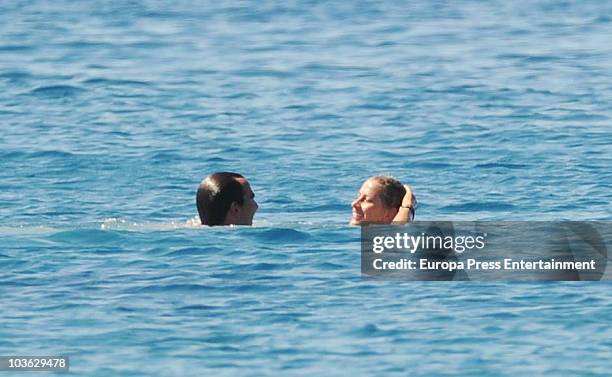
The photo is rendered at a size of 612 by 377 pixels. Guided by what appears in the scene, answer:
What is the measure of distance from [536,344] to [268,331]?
1.59 meters

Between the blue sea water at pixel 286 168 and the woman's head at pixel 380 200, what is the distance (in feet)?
0.79

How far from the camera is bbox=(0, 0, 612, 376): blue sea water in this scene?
29.8 ft

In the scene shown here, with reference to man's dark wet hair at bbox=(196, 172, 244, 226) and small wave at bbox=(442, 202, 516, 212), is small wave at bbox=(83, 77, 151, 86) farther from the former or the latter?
man's dark wet hair at bbox=(196, 172, 244, 226)

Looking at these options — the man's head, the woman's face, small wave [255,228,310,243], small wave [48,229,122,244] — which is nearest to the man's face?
the man's head

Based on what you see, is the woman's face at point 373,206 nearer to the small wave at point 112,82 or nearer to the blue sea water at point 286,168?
the blue sea water at point 286,168

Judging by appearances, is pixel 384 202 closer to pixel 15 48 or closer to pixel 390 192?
pixel 390 192

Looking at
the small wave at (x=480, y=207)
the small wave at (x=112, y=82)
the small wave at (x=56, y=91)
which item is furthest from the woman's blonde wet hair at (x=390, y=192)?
the small wave at (x=112, y=82)

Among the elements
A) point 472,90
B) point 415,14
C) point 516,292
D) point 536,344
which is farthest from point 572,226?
point 415,14

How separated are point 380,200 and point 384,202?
0.11ft

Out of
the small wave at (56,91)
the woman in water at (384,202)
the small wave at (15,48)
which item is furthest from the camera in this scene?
the small wave at (15,48)

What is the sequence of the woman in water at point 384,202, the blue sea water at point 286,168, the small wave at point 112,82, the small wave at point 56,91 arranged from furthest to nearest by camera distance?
the small wave at point 112,82 → the small wave at point 56,91 → the woman in water at point 384,202 → the blue sea water at point 286,168

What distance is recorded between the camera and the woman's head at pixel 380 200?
1170cm

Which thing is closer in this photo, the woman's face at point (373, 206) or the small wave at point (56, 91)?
the woman's face at point (373, 206)

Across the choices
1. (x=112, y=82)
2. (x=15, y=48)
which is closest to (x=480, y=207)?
(x=112, y=82)
